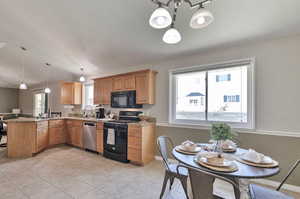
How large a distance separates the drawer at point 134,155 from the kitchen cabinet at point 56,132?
2.86 m

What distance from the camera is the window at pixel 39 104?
23.6 feet

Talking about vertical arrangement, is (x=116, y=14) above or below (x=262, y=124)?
above

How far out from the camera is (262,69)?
2607 mm

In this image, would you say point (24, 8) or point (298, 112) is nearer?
point (298, 112)

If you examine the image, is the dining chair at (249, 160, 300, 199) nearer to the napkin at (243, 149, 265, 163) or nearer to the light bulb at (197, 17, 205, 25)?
the napkin at (243, 149, 265, 163)

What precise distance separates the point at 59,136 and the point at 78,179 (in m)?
2.77

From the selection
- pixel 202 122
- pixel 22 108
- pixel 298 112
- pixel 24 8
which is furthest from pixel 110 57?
pixel 22 108

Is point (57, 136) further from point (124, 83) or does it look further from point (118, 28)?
point (118, 28)

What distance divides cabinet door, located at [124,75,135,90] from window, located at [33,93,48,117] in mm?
5406

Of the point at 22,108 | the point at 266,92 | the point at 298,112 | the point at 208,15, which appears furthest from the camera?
the point at 22,108

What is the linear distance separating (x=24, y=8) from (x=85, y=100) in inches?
137

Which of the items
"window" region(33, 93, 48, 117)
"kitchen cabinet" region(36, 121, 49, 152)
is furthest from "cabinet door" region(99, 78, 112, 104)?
"window" region(33, 93, 48, 117)

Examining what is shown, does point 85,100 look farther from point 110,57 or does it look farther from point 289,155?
point 289,155

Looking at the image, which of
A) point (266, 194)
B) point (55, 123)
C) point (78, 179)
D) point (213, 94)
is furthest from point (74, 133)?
point (266, 194)
